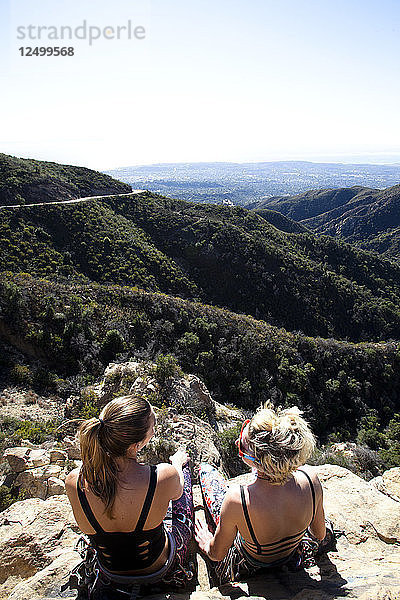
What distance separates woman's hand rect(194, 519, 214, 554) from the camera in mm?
2872

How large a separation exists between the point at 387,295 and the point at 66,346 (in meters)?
34.9

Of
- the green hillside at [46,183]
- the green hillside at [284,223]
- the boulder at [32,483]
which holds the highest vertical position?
the green hillside at [46,183]

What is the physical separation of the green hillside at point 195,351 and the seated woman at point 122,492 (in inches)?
296

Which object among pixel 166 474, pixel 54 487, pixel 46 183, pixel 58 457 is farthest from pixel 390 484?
pixel 46 183

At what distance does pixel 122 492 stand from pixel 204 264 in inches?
1162

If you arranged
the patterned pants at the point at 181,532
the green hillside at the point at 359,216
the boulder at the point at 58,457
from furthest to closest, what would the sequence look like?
the green hillside at the point at 359,216, the boulder at the point at 58,457, the patterned pants at the point at 181,532

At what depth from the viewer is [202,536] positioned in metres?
2.98

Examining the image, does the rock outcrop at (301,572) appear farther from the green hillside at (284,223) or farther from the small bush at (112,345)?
the green hillside at (284,223)

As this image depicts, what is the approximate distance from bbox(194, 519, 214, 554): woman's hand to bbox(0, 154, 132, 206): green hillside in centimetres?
3304

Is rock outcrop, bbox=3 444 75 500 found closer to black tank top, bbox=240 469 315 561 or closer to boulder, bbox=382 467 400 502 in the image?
black tank top, bbox=240 469 315 561

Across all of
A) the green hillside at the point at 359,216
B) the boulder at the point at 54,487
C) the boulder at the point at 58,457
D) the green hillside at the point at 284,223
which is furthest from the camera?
the green hillside at the point at 284,223

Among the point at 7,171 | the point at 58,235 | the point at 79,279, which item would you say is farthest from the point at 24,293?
the point at 7,171

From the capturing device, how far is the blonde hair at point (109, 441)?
2.04 m

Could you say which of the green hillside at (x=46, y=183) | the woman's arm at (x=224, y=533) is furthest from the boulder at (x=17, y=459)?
the green hillside at (x=46, y=183)
